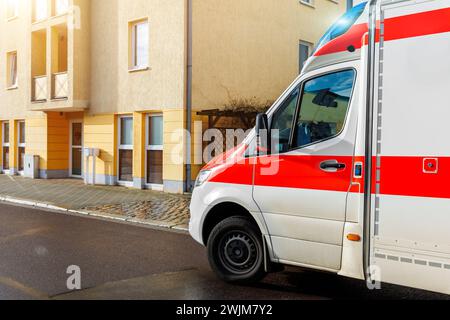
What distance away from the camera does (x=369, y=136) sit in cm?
441

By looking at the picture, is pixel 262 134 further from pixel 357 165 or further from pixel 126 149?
pixel 126 149

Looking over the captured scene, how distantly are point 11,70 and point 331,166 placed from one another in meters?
19.6

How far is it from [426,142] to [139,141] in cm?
1163

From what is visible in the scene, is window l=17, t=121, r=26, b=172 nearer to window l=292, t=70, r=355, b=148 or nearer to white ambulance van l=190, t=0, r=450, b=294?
white ambulance van l=190, t=0, r=450, b=294

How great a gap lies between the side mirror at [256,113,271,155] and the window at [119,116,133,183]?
1077 cm

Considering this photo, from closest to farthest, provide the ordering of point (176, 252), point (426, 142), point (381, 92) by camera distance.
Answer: point (426, 142) → point (381, 92) → point (176, 252)

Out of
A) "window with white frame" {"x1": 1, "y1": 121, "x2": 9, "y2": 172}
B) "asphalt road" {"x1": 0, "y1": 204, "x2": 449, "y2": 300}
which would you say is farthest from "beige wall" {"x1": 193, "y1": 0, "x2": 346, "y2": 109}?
"window with white frame" {"x1": 1, "y1": 121, "x2": 9, "y2": 172}

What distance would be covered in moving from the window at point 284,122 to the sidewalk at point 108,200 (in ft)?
14.1

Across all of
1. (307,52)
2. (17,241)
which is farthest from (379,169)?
(307,52)

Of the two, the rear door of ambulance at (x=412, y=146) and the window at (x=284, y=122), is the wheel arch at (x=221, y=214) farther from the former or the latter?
the rear door of ambulance at (x=412, y=146)

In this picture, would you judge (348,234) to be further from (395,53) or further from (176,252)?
(176,252)

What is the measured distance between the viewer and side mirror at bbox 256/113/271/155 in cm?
509

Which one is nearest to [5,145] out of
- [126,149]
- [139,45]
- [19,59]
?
[19,59]

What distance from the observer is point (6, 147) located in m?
21.6
